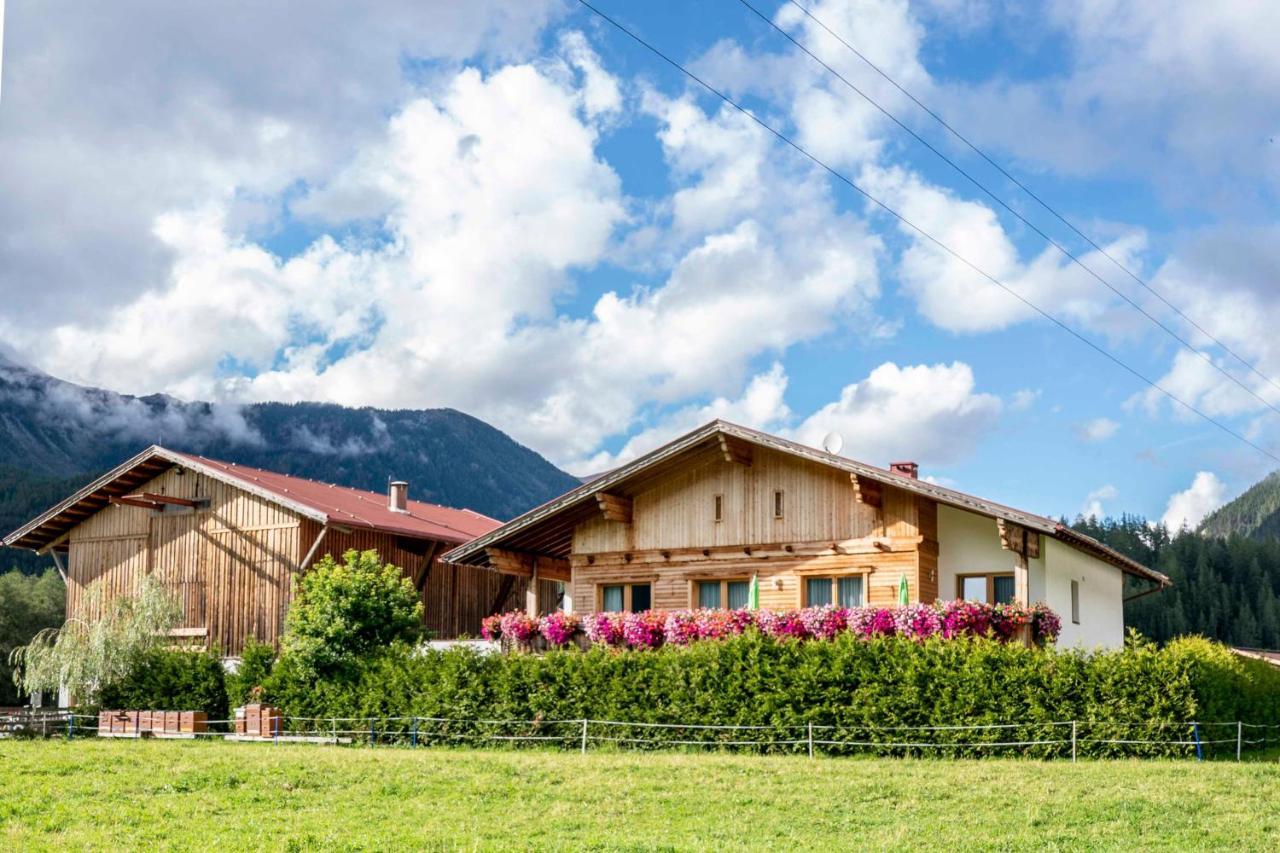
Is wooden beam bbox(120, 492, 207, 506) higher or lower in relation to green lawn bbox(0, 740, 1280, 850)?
higher

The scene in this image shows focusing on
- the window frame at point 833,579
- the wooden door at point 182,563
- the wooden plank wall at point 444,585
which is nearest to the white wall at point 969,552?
the window frame at point 833,579

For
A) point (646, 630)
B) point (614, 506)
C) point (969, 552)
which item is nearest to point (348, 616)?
point (614, 506)

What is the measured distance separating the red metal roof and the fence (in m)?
9.08

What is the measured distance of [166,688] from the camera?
111 ft

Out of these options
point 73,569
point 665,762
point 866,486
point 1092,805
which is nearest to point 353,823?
point 665,762

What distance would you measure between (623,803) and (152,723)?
689 inches

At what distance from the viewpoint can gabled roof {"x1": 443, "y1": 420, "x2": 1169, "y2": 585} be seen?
26781mm

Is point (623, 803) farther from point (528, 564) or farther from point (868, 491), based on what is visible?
point (528, 564)

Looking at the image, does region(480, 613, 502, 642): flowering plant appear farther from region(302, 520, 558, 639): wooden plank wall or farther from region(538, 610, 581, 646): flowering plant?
region(302, 520, 558, 639): wooden plank wall

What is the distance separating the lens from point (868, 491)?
2870 centimetres

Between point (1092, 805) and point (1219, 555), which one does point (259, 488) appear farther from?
point (1219, 555)

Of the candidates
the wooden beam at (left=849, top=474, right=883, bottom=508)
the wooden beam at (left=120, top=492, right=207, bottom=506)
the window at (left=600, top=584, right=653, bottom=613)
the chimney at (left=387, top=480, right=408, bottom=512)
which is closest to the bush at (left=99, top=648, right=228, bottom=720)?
the wooden beam at (left=120, top=492, right=207, bottom=506)

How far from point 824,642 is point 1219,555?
9066 cm

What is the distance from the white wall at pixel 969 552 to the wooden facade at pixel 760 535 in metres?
0.23
